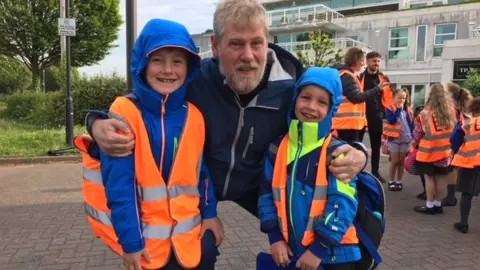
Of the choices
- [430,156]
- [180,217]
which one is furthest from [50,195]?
[430,156]

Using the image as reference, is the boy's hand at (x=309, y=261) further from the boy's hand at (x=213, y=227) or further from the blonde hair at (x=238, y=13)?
the blonde hair at (x=238, y=13)

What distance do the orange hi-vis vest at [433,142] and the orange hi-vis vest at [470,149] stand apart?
2.05 ft

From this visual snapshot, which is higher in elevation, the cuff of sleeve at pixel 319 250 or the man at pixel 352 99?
the man at pixel 352 99

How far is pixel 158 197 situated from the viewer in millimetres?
2076

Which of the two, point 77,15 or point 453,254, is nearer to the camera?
point 453,254

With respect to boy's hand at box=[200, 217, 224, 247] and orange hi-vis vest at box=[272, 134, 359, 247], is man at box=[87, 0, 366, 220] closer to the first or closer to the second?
orange hi-vis vest at box=[272, 134, 359, 247]

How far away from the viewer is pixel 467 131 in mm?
5391

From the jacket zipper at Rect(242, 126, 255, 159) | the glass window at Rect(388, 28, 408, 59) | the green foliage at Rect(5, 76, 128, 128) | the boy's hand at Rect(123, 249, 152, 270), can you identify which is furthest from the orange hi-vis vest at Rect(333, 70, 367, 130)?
the glass window at Rect(388, 28, 408, 59)

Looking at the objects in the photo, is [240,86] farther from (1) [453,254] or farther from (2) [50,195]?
(2) [50,195]

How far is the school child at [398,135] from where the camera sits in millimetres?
7301

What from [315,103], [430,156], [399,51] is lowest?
[430,156]

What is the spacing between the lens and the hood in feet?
6.77

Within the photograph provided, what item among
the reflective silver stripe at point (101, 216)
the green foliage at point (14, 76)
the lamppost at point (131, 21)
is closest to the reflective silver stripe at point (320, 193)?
Result: the reflective silver stripe at point (101, 216)

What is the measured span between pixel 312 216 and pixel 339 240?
18 cm
